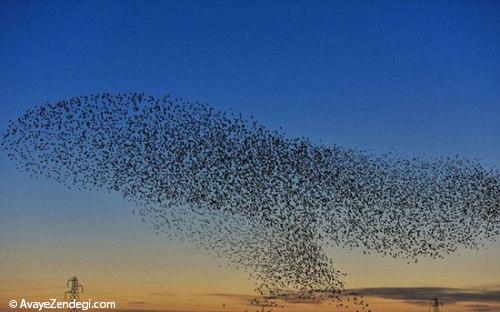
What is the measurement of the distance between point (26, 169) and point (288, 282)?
17.9 metres

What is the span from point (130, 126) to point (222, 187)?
24.3 feet

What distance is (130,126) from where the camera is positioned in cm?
4619

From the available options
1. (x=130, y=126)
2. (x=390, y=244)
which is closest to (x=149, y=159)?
(x=130, y=126)

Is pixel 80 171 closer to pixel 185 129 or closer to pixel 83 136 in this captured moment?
pixel 83 136

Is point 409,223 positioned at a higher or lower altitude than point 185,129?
lower

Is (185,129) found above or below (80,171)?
above

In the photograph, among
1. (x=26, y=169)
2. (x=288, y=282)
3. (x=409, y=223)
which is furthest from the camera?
(x=409, y=223)

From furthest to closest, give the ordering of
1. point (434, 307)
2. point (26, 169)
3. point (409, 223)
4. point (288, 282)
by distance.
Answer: point (434, 307) → point (409, 223) → point (288, 282) → point (26, 169)

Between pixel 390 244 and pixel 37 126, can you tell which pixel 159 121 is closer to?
pixel 37 126

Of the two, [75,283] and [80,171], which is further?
[75,283]

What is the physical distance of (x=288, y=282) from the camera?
45031 millimetres

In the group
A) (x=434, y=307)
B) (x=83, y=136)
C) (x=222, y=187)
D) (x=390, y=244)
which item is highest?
(x=83, y=136)

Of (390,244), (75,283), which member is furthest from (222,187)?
(75,283)

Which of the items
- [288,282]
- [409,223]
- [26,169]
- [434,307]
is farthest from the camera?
[434,307]
